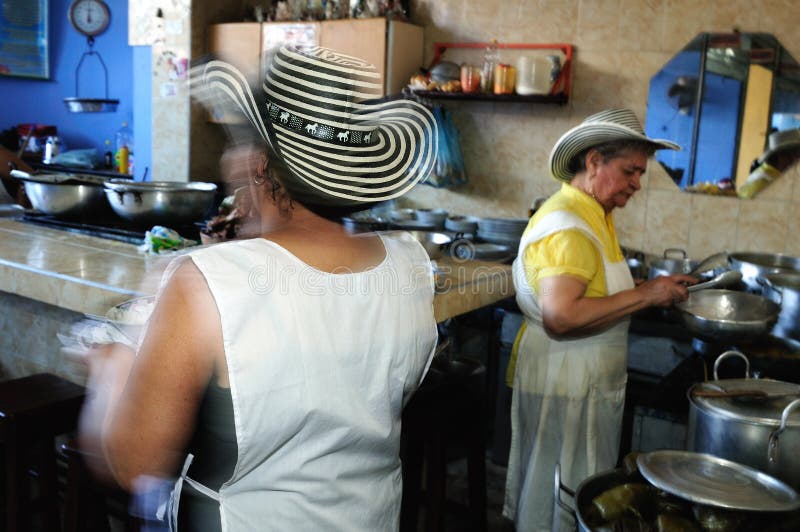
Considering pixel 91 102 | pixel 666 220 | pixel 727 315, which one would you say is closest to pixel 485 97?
pixel 666 220

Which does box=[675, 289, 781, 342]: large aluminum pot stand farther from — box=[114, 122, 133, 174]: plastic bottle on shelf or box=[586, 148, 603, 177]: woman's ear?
box=[114, 122, 133, 174]: plastic bottle on shelf

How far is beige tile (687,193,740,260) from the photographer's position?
413 centimetres

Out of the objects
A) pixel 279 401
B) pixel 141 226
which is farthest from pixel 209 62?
pixel 141 226

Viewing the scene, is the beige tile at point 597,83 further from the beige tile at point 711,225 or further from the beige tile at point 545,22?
the beige tile at point 711,225

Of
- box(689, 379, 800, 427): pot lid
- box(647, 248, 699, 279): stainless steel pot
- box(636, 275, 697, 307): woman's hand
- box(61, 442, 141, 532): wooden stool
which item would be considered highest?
box(636, 275, 697, 307): woman's hand

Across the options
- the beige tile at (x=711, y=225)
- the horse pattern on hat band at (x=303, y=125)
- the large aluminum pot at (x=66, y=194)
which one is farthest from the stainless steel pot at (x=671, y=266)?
the horse pattern on hat band at (x=303, y=125)

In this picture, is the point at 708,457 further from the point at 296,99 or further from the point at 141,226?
the point at 141,226

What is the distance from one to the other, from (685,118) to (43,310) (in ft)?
11.3

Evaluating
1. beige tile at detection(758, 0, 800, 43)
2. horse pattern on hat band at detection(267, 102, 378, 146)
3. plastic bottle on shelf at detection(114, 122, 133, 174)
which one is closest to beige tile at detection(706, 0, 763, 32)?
beige tile at detection(758, 0, 800, 43)

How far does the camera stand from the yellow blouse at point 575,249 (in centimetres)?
236

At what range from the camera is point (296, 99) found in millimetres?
1172

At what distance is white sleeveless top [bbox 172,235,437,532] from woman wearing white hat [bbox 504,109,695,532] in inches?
46.7

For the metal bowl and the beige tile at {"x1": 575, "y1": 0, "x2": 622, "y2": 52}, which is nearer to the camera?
the metal bowl

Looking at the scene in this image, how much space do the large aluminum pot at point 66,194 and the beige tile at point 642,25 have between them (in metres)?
3.03
